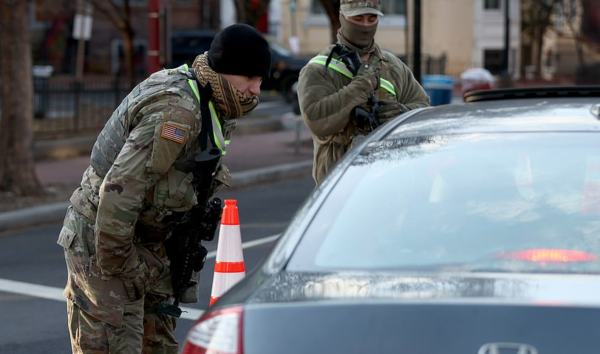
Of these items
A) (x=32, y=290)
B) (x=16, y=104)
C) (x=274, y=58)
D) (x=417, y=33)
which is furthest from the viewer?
(x=274, y=58)

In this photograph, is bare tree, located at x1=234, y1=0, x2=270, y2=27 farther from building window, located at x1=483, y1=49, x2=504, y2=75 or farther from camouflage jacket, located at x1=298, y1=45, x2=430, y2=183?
building window, located at x1=483, y1=49, x2=504, y2=75

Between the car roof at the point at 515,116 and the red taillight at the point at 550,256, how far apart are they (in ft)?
2.00

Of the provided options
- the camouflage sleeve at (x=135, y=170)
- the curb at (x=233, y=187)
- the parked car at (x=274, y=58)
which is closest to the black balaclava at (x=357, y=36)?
the camouflage sleeve at (x=135, y=170)

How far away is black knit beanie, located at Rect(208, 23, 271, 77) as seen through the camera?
4.23m

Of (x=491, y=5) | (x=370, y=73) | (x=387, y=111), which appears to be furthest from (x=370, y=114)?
(x=491, y=5)

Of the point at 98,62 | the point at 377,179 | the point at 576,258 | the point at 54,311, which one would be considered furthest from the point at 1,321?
the point at 98,62

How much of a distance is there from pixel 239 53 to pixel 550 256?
176cm

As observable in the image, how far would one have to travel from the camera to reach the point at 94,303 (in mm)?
4285

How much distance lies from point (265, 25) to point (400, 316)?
39251 mm

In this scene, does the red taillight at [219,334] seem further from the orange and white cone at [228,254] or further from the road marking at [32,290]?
the road marking at [32,290]

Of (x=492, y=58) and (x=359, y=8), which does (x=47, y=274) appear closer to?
(x=359, y=8)

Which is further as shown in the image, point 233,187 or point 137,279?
point 233,187

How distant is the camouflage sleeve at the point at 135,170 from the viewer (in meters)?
4.03

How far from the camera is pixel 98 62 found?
4091 cm
